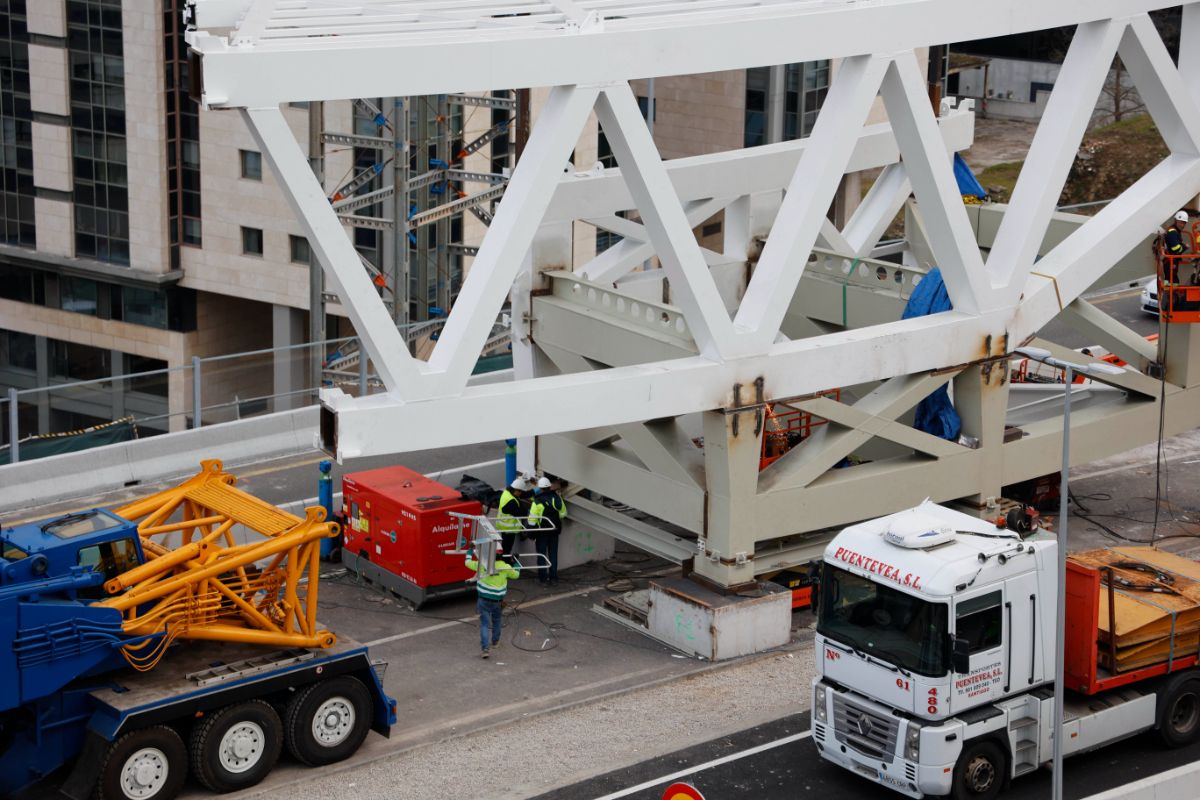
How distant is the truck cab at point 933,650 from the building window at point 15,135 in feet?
114

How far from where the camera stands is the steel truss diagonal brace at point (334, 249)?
19750 millimetres

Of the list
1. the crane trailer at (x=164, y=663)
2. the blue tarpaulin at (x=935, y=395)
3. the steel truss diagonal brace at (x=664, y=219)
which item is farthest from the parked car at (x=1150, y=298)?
the crane trailer at (x=164, y=663)

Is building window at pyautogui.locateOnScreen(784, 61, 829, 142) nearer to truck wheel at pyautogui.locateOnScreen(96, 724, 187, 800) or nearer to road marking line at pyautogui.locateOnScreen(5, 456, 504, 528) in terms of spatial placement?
road marking line at pyautogui.locateOnScreen(5, 456, 504, 528)

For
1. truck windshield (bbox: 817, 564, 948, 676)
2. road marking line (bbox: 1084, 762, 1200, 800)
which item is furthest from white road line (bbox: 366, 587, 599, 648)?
road marking line (bbox: 1084, 762, 1200, 800)

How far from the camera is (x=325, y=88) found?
1978cm

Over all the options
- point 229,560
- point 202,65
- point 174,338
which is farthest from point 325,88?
point 174,338

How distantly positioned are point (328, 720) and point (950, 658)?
6552 millimetres

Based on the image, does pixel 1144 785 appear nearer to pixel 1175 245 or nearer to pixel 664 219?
pixel 664 219

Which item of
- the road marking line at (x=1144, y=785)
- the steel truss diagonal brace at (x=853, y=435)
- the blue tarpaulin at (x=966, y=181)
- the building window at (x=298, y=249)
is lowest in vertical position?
the road marking line at (x=1144, y=785)

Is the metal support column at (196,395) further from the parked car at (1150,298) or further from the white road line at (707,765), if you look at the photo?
the parked car at (1150,298)

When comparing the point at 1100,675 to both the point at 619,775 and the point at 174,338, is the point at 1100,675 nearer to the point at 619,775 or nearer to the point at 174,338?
the point at 619,775

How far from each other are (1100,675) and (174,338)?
33332 millimetres

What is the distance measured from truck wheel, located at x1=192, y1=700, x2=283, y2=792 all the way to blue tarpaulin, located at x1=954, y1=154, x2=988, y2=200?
675 inches

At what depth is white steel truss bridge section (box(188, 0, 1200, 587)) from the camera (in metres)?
20.6
